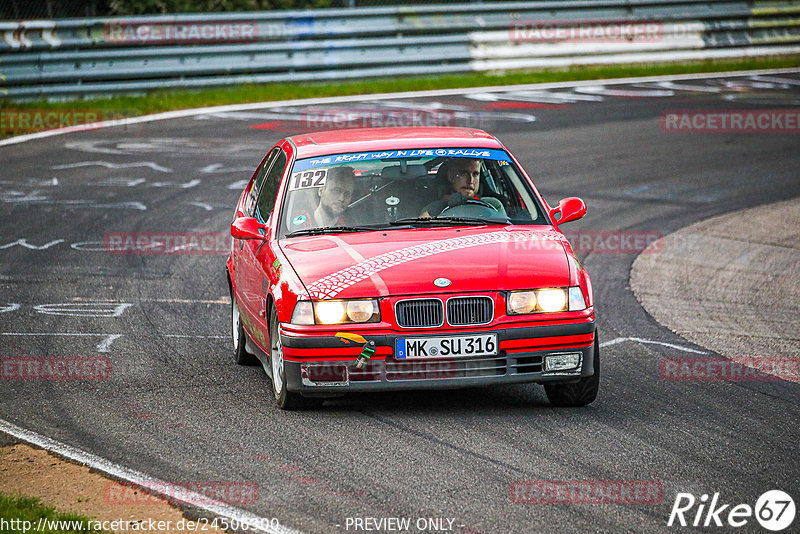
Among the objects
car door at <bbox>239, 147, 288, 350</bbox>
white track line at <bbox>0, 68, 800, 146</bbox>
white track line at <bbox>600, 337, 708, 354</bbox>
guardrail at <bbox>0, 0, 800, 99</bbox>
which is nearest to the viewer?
car door at <bbox>239, 147, 288, 350</bbox>

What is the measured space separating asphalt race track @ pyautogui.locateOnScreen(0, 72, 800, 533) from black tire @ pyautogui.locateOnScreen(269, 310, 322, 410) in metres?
0.11

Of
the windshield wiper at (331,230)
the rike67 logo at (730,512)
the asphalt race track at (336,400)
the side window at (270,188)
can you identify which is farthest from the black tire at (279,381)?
the rike67 logo at (730,512)

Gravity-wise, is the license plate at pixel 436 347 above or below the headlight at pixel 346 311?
below

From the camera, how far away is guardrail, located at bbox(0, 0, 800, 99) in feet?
67.3

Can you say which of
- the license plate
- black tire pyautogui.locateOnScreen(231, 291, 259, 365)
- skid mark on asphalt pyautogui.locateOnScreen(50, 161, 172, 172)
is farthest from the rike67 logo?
skid mark on asphalt pyautogui.locateOnScreen(50, 161, 172, 172)

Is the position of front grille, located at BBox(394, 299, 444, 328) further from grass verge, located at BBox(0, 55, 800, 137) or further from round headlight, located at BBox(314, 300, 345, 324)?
grass verge, located at BBox(0, 55, 800, 137)

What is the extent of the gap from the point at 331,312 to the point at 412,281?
1.58 ft

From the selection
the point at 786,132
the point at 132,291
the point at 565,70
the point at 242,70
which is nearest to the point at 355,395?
the point at 132,291

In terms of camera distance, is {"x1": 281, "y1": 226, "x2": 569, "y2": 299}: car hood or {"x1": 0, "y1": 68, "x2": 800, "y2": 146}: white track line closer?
{"x1": 281, "y1": 226, "x2": 569, "y2": 299}: car hood

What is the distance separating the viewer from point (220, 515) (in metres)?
5.11

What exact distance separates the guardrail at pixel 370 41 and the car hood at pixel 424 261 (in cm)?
1396

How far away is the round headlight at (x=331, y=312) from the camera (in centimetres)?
654

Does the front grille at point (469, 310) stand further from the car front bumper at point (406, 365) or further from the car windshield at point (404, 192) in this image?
the car windshield at point (404, 192)

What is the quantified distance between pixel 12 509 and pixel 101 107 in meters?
16.3
